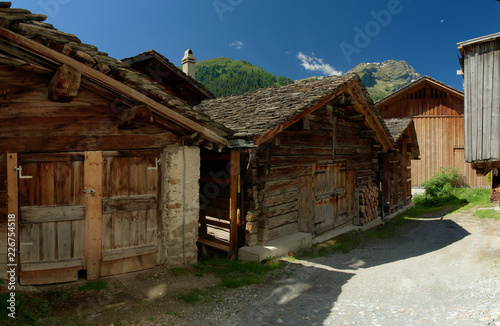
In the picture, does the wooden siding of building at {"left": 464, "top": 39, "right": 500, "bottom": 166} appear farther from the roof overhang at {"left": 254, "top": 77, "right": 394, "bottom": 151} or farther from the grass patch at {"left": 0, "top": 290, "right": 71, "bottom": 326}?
the grass patch at {"left": 0, "top": 290, "right": 71, "bottom": 326}

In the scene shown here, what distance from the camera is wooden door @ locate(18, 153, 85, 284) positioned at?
4848 mm

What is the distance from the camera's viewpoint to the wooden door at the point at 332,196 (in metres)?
9.12

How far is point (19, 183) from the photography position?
482cm

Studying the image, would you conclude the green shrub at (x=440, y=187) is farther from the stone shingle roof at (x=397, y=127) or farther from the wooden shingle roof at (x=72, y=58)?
the wooden shingle roof at (x=72, y=58)

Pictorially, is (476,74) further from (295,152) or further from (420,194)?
(420,194)

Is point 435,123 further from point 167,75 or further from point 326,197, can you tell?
point 167,75

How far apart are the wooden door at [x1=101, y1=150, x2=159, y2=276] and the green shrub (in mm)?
16928

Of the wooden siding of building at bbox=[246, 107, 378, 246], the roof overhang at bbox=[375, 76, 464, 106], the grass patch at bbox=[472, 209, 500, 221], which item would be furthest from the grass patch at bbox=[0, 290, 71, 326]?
the roof overhang at bbox=[375, 76, 464, 106]

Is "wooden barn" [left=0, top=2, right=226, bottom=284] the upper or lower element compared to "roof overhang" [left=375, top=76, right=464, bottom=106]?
lower

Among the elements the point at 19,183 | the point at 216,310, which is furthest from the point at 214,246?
the point at 19,183

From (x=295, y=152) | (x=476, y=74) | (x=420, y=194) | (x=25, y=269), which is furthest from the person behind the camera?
(x=420, y=194)

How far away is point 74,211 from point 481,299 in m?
6.30

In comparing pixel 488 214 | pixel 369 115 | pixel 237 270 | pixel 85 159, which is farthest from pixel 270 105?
pixel 488 214

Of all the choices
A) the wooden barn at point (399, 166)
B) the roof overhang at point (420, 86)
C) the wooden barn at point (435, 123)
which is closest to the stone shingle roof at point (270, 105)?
the wooden barn at point (399, 166)
